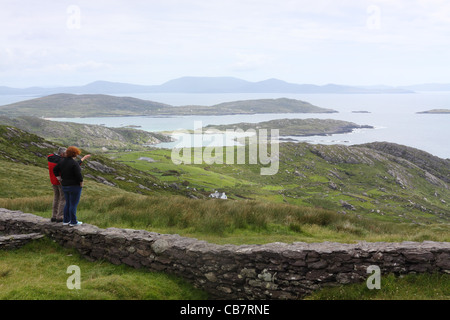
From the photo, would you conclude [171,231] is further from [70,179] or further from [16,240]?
[16,240]

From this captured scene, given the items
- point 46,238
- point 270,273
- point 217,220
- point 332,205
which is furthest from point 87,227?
point 332,205

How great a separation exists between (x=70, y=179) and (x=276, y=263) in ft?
23.8

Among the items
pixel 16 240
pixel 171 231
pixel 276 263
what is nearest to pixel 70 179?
pixel 16 240

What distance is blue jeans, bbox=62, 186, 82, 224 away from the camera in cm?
1069

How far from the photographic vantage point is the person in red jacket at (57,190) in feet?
36.0

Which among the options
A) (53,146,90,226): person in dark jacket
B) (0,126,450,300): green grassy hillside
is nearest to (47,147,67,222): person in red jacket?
(53,146,90,226): person in dark jacket

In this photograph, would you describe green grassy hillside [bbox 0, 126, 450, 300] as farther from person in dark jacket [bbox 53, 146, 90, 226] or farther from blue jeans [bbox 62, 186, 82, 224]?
person in dark jacket [bbox 53, 146, 90, 226]

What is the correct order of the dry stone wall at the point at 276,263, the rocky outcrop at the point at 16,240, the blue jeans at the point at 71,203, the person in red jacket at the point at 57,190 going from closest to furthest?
1. the dry stone wall at the point at 276,263
2. the rocky outcrop at the point at 16,240
3. the blue jeans at the point at 71,203
4. the person in red jacket at the point at 57,190

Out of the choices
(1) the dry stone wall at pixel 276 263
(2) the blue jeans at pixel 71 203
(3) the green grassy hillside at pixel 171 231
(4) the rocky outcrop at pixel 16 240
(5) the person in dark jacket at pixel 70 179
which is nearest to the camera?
(3) the green grassy hillside at pixel 171 231

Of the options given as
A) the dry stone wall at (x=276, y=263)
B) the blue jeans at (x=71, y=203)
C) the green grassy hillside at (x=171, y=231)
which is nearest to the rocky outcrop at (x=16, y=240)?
the green grassy hillside at (x=171, y=231)

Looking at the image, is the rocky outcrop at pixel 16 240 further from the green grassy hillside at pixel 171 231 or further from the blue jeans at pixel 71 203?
the blue jeans at pixel 71 203

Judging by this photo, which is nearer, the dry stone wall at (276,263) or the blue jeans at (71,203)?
the dry stone wall at (276,263)

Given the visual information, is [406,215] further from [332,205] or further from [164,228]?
[164,228]

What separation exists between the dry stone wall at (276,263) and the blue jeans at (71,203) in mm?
2776
